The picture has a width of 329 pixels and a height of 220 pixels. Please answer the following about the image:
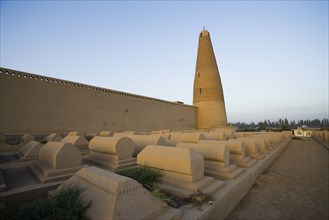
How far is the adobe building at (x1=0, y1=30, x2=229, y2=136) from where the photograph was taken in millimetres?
8375

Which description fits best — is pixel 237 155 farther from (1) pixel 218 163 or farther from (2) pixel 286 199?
(2) pixel 286 199

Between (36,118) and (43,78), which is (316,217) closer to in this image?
(36,118)

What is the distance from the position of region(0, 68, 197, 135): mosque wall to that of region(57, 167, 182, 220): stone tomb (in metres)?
8.53

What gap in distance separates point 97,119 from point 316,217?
37.5 ft

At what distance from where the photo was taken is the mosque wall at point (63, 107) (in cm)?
827

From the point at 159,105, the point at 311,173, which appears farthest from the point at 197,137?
the point at 159,105

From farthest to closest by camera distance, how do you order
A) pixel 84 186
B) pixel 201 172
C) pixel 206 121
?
pixel 206 121 → pixel 201 172 → pixel 84 186

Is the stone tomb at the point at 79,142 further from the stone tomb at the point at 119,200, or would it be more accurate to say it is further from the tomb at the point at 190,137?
the stone tomb at the point at 119,200

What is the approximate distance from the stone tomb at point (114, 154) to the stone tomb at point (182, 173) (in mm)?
1069

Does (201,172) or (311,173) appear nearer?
(201,172)

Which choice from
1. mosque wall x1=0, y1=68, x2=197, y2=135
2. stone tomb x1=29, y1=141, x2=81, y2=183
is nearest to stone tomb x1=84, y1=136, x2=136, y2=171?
stone tomb x1=29, y1=141, x2=81, y2=183

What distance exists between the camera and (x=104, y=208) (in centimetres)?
178

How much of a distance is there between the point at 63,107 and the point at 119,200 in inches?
394

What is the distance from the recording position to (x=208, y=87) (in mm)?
20438
